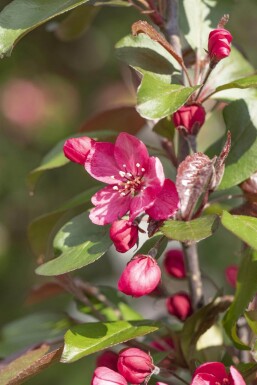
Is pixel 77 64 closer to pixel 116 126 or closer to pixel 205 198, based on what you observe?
pixel 116 126

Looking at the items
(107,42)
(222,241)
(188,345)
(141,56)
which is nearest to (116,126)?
(141,56)

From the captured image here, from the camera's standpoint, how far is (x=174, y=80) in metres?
1.22

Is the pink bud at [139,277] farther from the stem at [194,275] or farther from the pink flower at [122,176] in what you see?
the stem at [194,275]

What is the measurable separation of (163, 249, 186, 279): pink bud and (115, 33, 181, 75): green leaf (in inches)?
13.8

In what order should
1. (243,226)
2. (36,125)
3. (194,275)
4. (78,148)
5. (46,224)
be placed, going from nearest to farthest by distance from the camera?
1. (243,226)
2. (78,148)
3. (194,275)
4. (46,224)
5. (36,125)

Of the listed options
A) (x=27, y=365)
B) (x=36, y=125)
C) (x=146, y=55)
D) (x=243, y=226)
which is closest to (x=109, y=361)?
(x=27, y=365)

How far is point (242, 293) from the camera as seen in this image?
118cm

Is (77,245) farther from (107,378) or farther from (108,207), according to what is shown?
(107,378)

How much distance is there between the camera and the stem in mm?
1325

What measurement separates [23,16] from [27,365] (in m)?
0.48

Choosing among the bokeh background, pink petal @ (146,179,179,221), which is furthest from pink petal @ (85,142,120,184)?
the bokeh background

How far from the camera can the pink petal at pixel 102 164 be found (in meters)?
1.18

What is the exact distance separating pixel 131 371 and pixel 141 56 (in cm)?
44

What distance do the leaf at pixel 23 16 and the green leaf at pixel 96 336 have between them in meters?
0.38
